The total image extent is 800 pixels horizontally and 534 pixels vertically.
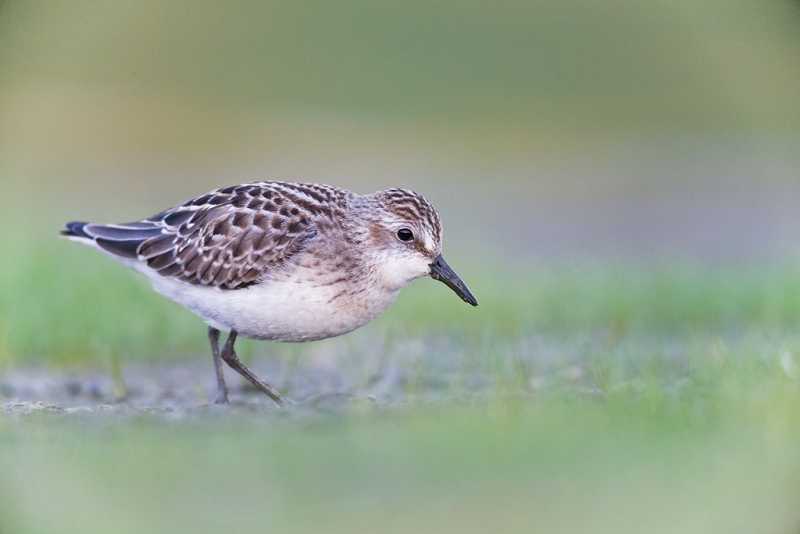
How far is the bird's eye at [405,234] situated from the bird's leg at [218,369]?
3.94 ft

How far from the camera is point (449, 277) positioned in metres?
4.13

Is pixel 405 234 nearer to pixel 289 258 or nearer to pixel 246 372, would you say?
pixel 289 258

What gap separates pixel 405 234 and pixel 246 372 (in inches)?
44.9

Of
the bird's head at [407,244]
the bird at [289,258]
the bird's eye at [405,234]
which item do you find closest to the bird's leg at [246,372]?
the bird at [289,258]

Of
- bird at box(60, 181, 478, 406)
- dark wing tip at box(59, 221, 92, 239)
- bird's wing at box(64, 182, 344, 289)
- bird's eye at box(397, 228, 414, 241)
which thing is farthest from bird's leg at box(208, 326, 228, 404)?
bird's eye at box(397, 228, 414, 241)

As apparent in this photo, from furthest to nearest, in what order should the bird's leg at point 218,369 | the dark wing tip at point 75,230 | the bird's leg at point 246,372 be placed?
the dark wing tip at point 75,230 < the bird's leg at point 218,369 < the bird's leg at point 246,372

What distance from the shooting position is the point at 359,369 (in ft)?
16.4

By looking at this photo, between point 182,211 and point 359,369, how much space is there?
4.29 feet

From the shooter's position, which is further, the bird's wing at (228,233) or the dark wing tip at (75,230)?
the dark wing tip at (75,230)

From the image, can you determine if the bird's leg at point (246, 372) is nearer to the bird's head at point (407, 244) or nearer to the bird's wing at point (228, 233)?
the bird's wing at point (228, 233)

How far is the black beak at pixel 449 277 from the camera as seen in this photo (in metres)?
4.13

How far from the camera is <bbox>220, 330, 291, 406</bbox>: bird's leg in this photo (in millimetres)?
4422

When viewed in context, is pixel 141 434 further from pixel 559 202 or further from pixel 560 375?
pixel 559 202

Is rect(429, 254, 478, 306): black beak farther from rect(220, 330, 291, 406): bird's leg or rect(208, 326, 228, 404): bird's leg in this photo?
rect(208, 326, 228, 404): bird's leg
